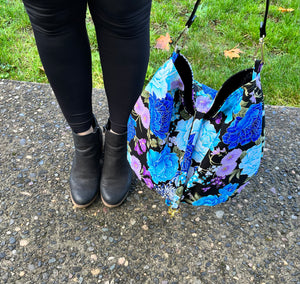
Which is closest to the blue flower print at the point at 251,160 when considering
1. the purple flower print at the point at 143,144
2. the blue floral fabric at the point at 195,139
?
the blue floral fabric at the point at 195,139

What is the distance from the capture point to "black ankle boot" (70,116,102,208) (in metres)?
1.43

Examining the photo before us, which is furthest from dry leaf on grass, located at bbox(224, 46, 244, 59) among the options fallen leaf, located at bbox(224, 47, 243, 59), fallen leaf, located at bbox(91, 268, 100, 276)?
fallen leaf, located at bbox(91, 268, 100, 276)

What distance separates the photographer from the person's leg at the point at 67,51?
1.05 m

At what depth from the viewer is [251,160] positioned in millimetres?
1118

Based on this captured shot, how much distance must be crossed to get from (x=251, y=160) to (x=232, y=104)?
218mm

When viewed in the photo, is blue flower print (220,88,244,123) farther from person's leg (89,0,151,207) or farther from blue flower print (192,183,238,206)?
person's leg (89,0,151,207)

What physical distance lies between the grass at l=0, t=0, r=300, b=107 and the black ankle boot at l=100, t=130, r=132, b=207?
0.88 m

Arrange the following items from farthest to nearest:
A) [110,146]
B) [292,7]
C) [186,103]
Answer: [292,7] → [110,146] → [186,103]

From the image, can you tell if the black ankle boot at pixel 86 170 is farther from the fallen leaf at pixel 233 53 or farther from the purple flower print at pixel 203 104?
the fallen leaf at pixel 233 53

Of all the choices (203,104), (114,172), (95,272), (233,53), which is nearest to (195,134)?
(203,104)

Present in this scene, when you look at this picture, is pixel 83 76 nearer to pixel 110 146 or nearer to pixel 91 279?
pixel 110 146

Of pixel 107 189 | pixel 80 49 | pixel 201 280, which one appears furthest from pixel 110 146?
pixel 201 280

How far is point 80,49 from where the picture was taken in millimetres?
1204

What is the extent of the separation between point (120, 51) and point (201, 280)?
2.98 ft
